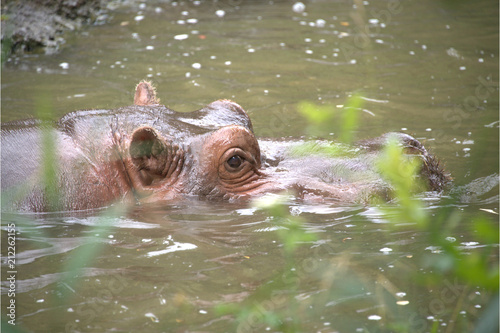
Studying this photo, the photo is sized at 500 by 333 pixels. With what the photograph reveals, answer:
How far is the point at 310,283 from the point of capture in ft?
10.4

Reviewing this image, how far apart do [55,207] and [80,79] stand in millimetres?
4410

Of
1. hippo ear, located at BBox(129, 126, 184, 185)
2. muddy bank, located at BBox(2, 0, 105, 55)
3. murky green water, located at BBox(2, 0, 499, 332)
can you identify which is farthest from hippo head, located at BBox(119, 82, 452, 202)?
muddy bank, located at BBox(2, 0, 105, 55)

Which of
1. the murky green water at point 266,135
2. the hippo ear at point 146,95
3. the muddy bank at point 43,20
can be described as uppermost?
the muddy bank at point 43,20

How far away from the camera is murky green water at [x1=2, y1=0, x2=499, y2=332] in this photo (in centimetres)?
295

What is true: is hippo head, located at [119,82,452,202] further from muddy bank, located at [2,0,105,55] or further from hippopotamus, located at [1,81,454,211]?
muddy bank, located at [2,0,105,55]

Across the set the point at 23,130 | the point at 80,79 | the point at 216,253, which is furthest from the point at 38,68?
the point at 216,253

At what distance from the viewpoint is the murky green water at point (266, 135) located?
2.95 meters

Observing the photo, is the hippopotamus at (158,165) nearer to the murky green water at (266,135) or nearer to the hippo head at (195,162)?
the hippo head at (195,162)

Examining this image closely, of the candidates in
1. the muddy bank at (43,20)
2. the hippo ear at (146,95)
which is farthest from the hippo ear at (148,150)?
the muddy bank at (43,20)

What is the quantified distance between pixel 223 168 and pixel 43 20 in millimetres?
6998

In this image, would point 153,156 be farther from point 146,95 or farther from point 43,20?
point 43,20

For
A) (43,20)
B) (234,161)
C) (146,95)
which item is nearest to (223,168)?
(234,161)

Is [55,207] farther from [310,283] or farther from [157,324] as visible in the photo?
[310,283]

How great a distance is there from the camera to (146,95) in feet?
15.9
